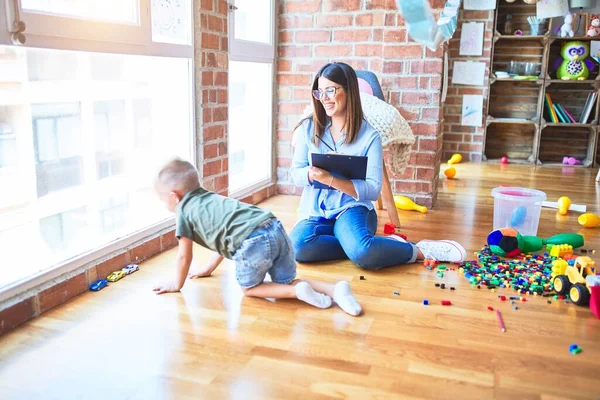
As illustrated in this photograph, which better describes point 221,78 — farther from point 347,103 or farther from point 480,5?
point 480,5

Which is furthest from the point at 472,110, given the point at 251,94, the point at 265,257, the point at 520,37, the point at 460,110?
the point at 265,257

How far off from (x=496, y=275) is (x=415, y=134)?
140cm

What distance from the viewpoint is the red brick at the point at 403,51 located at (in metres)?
3.39

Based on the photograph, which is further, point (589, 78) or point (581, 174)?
point (589, 78)

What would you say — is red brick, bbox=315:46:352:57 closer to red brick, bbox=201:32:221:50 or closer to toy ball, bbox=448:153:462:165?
red brick, bbox=201:32:221:50

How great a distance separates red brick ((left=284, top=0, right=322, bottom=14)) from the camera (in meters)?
3.60

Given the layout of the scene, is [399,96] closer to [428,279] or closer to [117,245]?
[428,279]

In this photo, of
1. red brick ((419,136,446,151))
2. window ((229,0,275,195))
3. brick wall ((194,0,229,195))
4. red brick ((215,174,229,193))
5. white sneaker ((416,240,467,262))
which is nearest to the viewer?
white sneaker ((416,240,467,262))

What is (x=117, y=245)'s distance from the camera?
90.4 inches

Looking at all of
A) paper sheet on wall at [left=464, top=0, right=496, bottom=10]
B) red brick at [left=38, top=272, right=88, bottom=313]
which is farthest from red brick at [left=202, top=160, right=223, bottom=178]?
paper sheet on wall at [left=464, top=0, right=496, bottom=10]

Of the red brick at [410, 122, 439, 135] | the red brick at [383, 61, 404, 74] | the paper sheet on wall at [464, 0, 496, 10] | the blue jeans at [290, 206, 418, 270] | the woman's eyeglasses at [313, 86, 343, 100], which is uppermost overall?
the paper sheet on wall at [464, 0, 496, 10]

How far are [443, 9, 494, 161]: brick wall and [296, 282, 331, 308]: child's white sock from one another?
4279mm

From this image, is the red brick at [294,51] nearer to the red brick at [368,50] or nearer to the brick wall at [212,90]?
the red brick at [368,50]

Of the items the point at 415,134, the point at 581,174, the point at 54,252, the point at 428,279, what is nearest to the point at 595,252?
the point at 428,279
